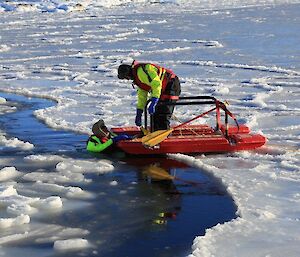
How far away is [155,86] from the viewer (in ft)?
24.9

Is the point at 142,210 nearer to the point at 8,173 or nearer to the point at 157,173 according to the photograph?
the point at 157,173

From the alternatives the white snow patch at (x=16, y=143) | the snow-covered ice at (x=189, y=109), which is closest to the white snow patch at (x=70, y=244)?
the snow-covered ice at (x=189, y=109)

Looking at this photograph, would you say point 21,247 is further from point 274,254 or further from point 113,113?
point 113,113

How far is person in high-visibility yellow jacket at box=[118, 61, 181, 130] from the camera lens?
7602 millimetres

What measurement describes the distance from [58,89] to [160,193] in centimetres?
762

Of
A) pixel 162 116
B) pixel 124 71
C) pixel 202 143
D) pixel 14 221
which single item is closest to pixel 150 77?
pixel 124 71

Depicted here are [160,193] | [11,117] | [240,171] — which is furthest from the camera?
[11,117]

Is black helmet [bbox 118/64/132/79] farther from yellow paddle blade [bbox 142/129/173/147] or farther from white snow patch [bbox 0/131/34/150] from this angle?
white snow patch [bbox 0/131/34/150]

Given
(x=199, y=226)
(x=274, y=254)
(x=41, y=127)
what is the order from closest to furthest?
(x=274, y=254) → (x=199, y=226) → (x=41, y=127)

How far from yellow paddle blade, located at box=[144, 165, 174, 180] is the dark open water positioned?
1.9 inches

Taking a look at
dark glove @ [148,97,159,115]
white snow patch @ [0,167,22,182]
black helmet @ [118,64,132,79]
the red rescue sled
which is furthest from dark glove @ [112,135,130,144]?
white snow patch @ [0,167,22,182]

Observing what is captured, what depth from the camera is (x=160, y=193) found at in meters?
6.37

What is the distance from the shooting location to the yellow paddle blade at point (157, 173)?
696cm

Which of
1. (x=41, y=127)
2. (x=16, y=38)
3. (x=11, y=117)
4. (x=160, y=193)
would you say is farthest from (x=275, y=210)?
(x=16, y=38)
